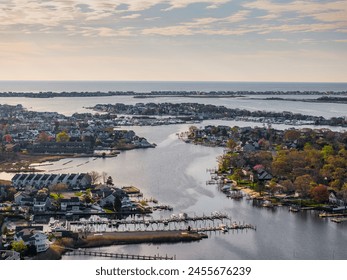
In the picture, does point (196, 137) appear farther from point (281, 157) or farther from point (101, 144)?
point (281, 157)

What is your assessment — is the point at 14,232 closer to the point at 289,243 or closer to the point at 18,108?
the point at 289,243

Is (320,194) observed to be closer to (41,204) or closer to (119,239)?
(119,239)

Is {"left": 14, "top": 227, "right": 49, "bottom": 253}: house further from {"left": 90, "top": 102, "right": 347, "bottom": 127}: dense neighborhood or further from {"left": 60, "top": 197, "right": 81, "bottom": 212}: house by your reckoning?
{"left": 90, "top": 102, "right": 347, "bottom": 127}: dense neighborhood

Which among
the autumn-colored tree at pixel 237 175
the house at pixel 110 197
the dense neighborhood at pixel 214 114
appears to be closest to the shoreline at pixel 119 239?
the house at pixel 110 197

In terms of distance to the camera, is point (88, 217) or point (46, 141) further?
point (46, 141)

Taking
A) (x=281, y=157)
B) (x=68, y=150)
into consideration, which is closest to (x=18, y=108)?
(x=68, y=150)

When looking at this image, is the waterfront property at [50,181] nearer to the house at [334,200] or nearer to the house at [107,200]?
the house at [107,200]

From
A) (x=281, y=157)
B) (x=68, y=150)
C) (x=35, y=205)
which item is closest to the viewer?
(x=35, y=205)

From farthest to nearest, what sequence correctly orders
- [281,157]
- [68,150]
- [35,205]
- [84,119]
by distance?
1. [84,119]
2. [68,150]
3. [281,157]
4. [35,205]
